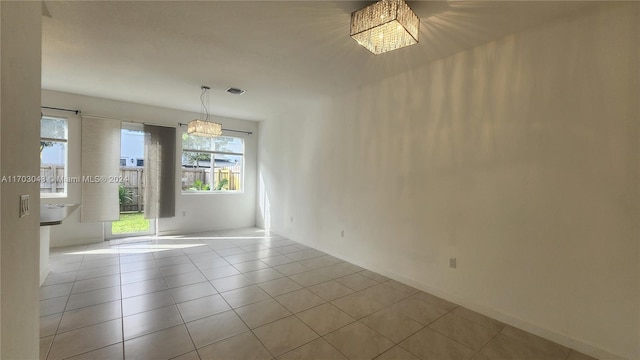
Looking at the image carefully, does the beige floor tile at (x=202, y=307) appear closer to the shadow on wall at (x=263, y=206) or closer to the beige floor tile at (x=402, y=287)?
the beige floor tile at (x=402, y=287)

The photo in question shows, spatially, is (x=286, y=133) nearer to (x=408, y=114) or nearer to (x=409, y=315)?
(x=408, y=114)

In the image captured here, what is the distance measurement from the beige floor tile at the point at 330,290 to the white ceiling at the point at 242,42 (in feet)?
8.40

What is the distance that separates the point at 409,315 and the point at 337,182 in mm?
2234

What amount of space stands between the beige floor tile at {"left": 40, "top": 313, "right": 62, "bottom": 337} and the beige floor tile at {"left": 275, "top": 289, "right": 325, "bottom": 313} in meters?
1.83

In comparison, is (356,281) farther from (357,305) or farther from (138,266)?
(138,266)

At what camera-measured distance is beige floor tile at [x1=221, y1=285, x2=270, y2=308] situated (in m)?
2.80

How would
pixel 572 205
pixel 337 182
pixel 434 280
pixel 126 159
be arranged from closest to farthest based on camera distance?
pixel 572 205 < pixel 434 280 < pixel 337 182 < pixel 126 159

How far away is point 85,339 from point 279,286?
5.61 feet

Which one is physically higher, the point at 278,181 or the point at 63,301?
the point at 278,181

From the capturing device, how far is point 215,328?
2332mm

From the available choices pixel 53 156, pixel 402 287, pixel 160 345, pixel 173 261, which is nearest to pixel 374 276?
pixel 402 287

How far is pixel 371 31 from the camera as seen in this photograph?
1923 millimetres

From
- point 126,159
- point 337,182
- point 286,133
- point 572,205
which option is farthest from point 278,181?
point 572,205

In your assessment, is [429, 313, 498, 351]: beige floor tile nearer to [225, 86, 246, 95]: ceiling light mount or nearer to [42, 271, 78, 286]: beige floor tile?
[225, 86, 246, 95]: ceiling light mount
